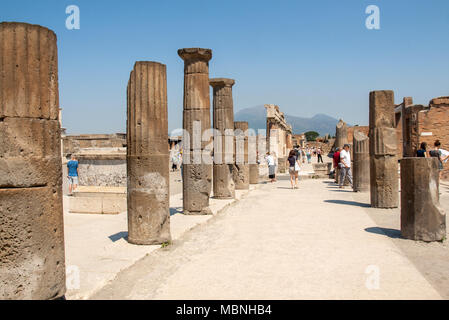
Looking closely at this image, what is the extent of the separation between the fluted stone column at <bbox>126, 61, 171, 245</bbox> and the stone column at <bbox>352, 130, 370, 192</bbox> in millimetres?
9338

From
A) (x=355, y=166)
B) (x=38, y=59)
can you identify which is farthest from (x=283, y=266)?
(x=355, y=166)

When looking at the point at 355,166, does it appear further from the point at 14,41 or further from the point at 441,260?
the point at 14,41

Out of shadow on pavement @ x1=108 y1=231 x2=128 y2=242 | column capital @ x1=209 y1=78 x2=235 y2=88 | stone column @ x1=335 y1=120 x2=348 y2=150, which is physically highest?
column capital @ x1=209 y1=78 x2=235 y2=88

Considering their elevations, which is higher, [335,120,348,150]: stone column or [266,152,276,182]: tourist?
[335,120,348,150]: stone column

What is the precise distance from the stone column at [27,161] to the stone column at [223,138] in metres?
8.93

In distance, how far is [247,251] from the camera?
6.74m

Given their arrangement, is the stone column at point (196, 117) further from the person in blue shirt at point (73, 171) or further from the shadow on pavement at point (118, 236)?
the person in blue shirt at point (73, 171)

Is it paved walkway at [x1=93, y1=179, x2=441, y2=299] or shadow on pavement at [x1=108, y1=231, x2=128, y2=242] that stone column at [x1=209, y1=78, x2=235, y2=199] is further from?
shadow on pavement at [x1=108, y1=231, x2=128, y2=242]

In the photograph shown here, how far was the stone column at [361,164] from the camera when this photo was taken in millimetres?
14498

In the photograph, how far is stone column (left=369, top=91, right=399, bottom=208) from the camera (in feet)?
35.5

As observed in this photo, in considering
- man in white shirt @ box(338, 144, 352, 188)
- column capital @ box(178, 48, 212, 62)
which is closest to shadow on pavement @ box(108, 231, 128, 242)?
column capital @ box(178, 48, 212, 62)

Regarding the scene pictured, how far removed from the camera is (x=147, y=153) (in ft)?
22.7

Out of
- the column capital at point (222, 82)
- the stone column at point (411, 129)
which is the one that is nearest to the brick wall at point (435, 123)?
the stone column at point (411, 129)

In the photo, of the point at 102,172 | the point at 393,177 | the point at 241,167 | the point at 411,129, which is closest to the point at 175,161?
the point at 241,167
